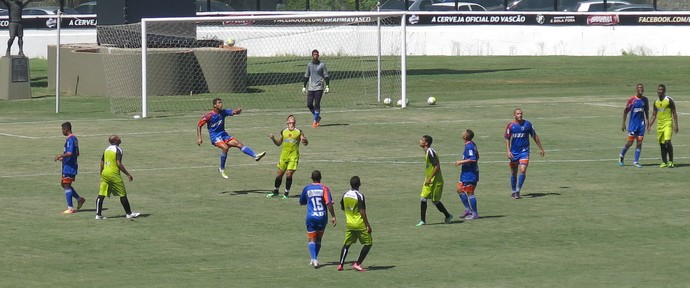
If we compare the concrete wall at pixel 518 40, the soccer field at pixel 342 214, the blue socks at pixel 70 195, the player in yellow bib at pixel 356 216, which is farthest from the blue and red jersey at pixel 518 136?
the concrete wall at pixel 518 40

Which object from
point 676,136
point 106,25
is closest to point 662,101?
point 676,136

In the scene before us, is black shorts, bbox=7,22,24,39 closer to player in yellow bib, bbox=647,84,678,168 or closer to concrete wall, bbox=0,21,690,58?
concrete wall, bbox=0,21,690,58

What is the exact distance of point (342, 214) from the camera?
2439 centimetres

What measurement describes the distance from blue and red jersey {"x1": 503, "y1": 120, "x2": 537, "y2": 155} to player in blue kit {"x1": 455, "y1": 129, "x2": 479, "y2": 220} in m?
2.35

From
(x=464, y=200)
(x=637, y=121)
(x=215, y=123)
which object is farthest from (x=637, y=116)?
(x=215, y=123)

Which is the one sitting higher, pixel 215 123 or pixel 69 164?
pixel 215 123

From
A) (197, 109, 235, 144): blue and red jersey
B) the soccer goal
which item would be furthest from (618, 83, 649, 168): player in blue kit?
the soccer goal

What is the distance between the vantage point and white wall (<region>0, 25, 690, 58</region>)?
6475 cm

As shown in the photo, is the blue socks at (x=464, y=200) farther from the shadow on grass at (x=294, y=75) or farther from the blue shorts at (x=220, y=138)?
the shadow on grass at (x=294, y=75)

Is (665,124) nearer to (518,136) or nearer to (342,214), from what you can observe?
(518,136)

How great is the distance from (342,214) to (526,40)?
4333cm

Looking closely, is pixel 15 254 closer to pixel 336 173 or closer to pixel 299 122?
pixel 336 173

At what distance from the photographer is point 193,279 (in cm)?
1848

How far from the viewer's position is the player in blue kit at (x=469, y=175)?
22859mm
